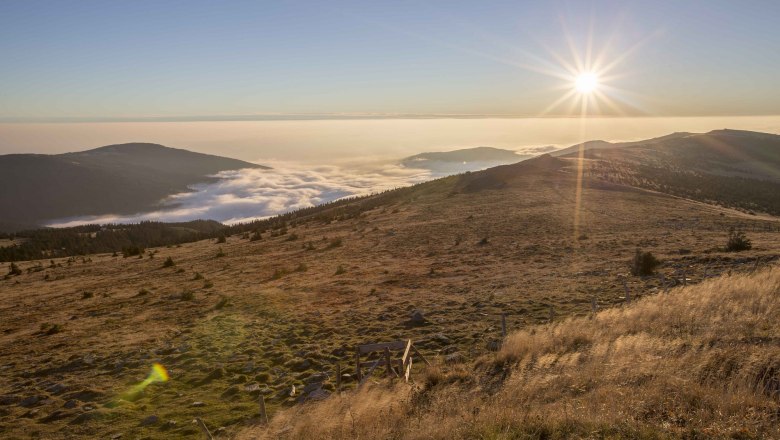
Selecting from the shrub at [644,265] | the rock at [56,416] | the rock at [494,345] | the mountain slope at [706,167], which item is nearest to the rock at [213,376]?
the rock at [56,416]

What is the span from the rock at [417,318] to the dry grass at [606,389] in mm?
4565

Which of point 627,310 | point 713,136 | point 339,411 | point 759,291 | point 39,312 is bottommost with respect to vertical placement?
point 39,312

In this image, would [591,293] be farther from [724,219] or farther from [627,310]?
[724,219]

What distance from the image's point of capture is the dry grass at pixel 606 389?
669 centimetres

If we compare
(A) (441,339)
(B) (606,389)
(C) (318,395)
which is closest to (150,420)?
(C) (318,395)

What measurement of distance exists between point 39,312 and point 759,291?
3000 centimetres

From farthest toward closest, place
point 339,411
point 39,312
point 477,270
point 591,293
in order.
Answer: point 477,270 → point 39,312 → point 591,293 → point 339,411

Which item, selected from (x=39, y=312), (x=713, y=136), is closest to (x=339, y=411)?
(x=39, y=312)

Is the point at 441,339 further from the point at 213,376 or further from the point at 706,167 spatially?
the point at 706,167

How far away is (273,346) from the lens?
14898mm

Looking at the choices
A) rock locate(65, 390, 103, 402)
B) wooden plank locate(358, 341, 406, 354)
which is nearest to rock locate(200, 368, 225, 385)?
rock locate(65, 390, 103, 402)

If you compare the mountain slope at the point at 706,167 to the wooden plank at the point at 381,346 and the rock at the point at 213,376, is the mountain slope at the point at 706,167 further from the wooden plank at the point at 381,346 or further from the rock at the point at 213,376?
the rock at the point at 213,376

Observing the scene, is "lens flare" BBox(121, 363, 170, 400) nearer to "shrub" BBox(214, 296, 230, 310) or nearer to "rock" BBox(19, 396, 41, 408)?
"rock" BBox(19, 396, 41, 408)

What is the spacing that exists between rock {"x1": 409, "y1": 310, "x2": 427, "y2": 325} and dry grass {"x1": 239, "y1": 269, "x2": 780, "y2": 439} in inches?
180
